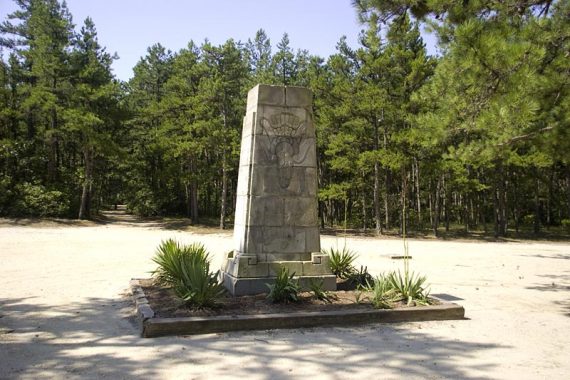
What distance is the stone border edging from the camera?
4805mm

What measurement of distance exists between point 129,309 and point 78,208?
2228 centimetres

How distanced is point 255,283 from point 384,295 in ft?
6.13

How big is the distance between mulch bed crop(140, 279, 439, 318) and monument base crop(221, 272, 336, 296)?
128mm

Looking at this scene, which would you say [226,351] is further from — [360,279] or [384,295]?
[360,279]

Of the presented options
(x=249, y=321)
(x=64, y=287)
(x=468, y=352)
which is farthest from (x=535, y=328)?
(x=64, y=287)

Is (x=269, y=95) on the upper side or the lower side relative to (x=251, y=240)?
upper

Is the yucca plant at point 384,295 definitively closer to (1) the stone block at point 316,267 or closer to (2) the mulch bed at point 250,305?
(2) the mulch bed at point 250,305

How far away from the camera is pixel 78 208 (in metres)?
25.9

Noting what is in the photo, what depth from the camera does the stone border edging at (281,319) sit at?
4805 mm

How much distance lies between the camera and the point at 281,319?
16.9 feet

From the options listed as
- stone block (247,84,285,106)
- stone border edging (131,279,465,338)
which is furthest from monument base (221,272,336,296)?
stone block (247,84,285,106)

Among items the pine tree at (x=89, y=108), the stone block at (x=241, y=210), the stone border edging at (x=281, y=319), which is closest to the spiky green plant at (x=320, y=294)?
the stone border edging at (x=281, y=319)

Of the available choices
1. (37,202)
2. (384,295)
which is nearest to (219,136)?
(37,202)

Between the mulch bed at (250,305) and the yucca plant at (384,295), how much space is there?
9cm
